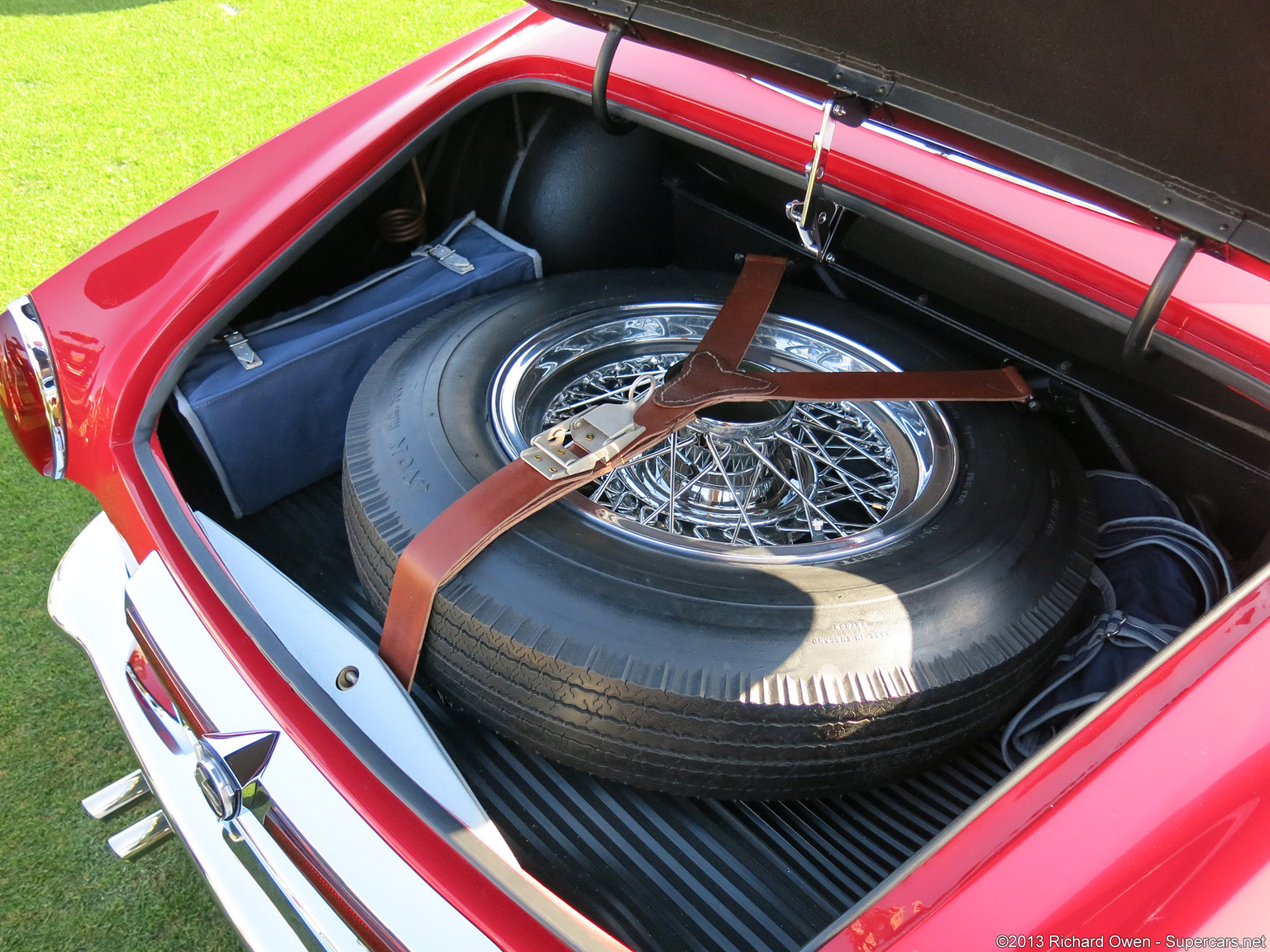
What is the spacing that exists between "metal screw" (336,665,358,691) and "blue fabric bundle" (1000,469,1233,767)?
78cm

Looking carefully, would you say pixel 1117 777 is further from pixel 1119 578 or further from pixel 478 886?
pixel 1119 578

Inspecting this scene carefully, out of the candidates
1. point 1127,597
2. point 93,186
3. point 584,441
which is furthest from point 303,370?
point 93,186

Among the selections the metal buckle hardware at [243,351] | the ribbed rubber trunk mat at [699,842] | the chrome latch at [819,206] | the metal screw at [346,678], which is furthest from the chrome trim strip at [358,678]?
the chrome latch at [819,206]

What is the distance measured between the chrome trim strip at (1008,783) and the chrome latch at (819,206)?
26.1 inches

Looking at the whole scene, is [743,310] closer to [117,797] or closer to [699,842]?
[699,842]

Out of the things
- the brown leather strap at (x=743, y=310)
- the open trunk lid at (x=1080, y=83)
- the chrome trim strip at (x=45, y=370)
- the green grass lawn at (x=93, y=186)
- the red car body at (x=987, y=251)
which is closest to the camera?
the red car body at (x=987, y=251)

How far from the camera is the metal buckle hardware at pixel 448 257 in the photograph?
1.54 metres

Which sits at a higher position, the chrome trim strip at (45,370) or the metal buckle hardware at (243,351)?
the metal buckle hardware at (243,351)

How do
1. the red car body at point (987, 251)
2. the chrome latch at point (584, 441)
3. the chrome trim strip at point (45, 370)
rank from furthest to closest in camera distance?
1. the chrome trim strip at point (45, 370)
2. the chrome latch at point (584, 441)
3. the red car body at point (987, 251)

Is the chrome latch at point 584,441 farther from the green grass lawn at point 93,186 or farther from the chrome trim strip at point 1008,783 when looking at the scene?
the green grass lawn at point 93,186

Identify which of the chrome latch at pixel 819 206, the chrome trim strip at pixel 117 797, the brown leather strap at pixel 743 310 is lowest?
the chrome trim strip at pixel 117 797

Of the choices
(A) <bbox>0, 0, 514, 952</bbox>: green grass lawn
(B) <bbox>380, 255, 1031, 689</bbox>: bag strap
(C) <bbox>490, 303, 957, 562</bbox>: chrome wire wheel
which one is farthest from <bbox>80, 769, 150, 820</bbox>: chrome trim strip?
(C) <bbox>490, 303, 957, 562</bbox>: chrome wire wheel

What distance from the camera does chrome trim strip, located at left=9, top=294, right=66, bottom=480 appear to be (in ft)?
4.04

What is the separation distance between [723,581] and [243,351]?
794mm
